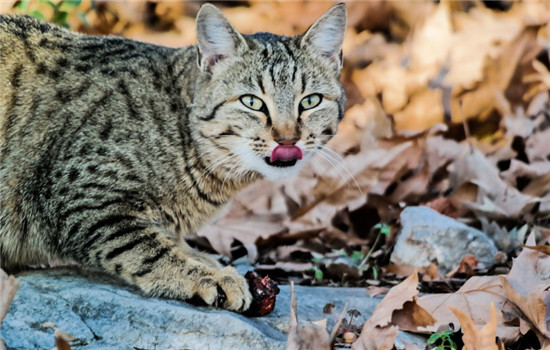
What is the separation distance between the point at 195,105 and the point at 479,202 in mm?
1998

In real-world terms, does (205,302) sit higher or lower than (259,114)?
lower

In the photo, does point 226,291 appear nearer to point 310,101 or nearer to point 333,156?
point 310,101

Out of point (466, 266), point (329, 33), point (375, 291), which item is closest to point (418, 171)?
point (466, 266)

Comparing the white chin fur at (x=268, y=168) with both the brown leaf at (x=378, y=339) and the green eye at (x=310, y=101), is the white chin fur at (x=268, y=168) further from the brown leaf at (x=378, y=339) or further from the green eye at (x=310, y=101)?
the brown leaf at (x=378, y=339)

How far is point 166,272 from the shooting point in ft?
10.5

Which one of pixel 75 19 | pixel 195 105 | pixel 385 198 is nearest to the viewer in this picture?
pixel 195 105

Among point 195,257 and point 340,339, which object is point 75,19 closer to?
point 195,257

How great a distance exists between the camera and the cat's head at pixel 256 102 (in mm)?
3566

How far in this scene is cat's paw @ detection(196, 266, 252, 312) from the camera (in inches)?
120

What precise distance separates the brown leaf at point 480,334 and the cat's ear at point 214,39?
179cm

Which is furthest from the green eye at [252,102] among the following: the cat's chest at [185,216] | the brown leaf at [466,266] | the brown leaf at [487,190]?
the brown leaf at [487,190]

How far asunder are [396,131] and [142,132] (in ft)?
10.5

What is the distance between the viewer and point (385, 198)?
466cm

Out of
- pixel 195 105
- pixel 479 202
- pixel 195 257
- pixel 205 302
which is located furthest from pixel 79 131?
pixel 479 202
